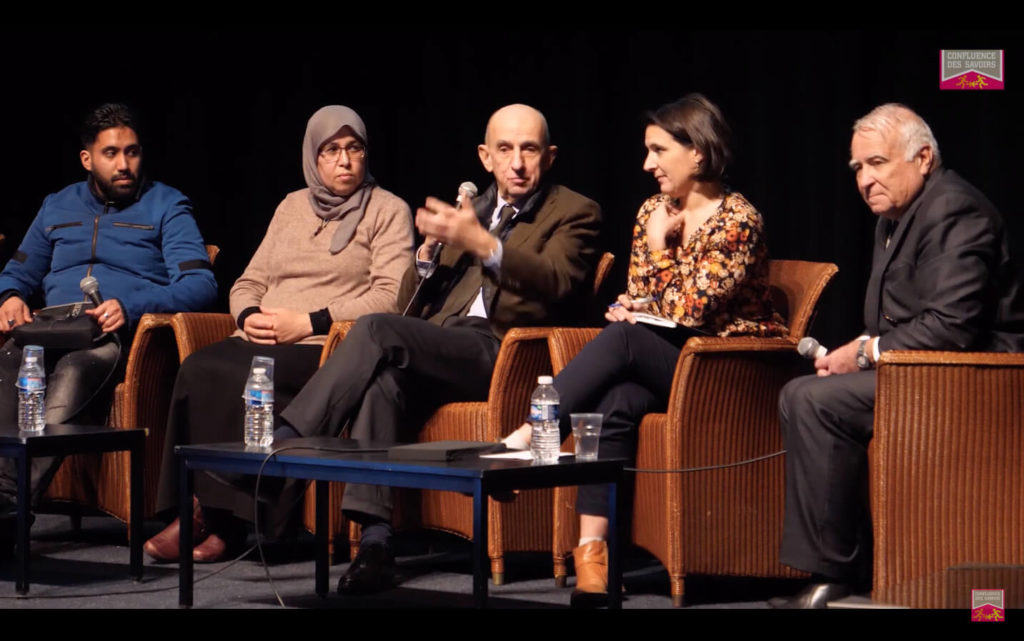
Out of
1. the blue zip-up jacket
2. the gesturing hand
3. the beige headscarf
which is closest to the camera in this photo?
the gesturing hand

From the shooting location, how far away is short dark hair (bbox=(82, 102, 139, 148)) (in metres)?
4.46

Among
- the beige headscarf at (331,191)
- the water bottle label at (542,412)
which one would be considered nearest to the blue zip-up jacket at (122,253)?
the beige headscarf at (331,191)

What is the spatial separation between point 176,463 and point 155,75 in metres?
2.10

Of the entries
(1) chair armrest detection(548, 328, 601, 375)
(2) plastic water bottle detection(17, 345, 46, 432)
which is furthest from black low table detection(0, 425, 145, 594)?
(1) chair armrest detection(548, 328, 601, 375)

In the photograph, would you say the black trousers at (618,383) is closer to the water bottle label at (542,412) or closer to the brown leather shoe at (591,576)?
the brown leather shoe at (591,576)

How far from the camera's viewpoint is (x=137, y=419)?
4.02 meters

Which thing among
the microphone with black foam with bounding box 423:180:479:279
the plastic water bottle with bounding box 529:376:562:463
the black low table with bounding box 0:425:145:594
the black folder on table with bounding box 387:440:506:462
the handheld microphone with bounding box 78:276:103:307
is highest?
the microphone with black foam with bounding box 423:180:479:279

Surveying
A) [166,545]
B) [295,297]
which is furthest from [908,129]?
[166,545]

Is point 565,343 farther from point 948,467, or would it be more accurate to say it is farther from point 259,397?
point 948,467

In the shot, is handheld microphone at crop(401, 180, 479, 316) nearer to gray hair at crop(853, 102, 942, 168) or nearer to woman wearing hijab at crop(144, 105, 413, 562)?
woman wearing hijab at crop(144, 105, 413, 562)

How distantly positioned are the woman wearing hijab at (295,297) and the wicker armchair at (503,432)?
0.43 m

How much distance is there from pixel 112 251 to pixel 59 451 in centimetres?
126

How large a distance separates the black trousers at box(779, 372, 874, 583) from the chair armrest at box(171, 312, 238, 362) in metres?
1.86

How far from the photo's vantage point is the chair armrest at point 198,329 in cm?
398
